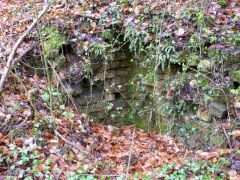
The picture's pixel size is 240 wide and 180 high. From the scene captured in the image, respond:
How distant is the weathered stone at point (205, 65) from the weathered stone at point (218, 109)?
0.53 meters

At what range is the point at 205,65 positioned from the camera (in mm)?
3342

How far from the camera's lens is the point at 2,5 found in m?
5.42

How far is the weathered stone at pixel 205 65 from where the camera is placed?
131 inches

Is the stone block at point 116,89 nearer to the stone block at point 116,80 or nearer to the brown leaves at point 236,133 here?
the stone block at point 116,80

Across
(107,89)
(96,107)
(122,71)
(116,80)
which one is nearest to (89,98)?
(96,107)

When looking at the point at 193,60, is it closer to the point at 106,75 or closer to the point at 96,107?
the point at 106,75

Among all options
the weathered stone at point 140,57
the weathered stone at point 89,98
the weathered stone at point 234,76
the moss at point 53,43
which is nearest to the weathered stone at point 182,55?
the weathered stone at point 234,76

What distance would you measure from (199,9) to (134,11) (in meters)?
1.24

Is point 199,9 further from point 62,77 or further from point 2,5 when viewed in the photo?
point 2,5

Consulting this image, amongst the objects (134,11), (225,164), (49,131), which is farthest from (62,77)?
(225,164)

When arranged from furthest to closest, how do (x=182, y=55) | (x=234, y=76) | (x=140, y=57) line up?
(x=140, y=57)
(x=182, y=55)
(x=234, y=76)

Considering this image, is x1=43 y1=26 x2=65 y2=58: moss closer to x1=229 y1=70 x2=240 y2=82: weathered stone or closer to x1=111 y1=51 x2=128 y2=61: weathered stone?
x1=111 y1=51 x2=128 y2=61: weathered stone

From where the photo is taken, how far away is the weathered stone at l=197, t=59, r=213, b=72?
10.9ft

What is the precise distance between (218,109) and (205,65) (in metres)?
0.69
